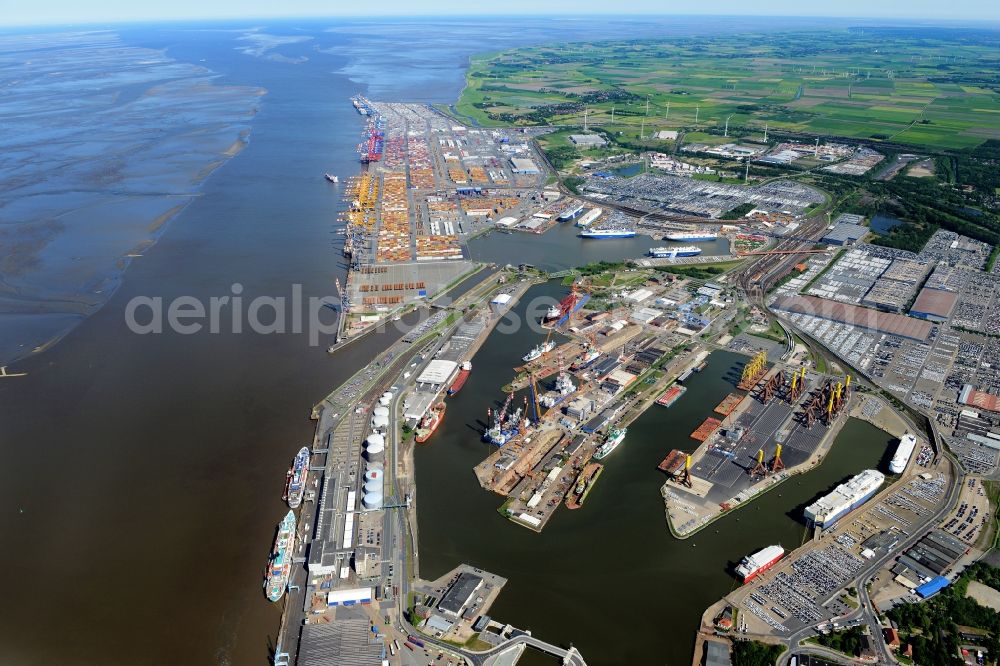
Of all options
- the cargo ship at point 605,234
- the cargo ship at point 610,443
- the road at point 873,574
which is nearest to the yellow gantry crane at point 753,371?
the cargo ship at point 610,443

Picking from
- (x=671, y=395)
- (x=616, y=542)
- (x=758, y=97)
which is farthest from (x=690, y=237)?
(x=758, y=97)

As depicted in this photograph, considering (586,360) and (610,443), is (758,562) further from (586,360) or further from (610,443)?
(586,360)

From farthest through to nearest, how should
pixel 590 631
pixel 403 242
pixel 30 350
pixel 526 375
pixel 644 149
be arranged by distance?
pixel 644 149
pixel 403 242
pixel 30 350
pixel 526 375
pixel 590 631

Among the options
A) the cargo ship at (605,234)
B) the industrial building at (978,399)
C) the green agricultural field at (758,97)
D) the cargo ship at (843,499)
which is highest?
the green agricultural field at (758,97)

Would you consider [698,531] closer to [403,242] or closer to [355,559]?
[355,559]

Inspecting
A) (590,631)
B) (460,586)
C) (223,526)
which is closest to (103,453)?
(223,526)

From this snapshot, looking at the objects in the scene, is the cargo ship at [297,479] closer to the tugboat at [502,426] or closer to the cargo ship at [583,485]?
the tugboat at [502,426]
